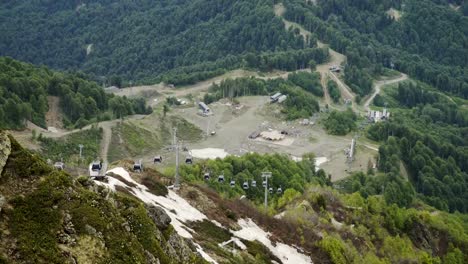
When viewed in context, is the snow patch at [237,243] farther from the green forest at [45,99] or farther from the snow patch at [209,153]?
the green forest at [45,99]

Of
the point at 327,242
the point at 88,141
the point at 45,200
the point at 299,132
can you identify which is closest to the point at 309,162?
the point at 299,132

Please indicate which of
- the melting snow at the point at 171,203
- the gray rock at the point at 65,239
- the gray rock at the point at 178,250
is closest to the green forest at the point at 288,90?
the melting snow at the point at 171,203

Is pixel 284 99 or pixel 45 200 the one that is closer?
pixel 45 200

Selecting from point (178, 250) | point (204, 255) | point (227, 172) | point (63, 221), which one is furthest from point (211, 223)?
point (227, 172)

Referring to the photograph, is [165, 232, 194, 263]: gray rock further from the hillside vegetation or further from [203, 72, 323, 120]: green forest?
[203, 72, 323, 120]: green forest

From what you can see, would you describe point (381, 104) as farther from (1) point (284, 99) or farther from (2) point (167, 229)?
(2) point (167, 229)
